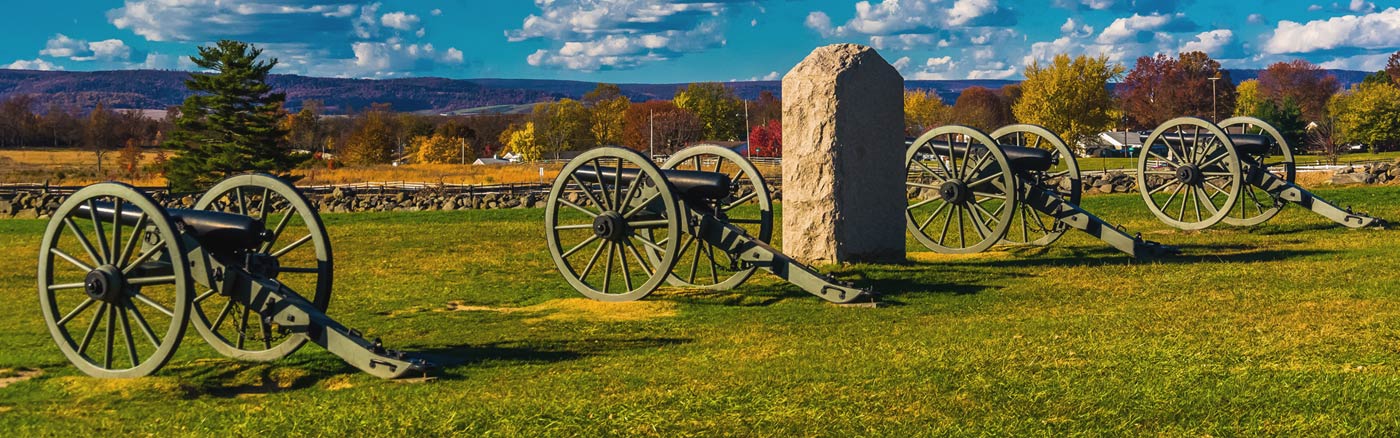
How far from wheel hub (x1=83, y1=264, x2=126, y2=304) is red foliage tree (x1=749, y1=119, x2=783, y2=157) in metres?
83.9

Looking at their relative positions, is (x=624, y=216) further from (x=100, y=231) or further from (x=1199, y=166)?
(x=1199, y=166)

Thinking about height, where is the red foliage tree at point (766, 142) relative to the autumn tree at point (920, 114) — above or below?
below

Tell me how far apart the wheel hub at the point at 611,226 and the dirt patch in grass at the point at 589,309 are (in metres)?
0.74

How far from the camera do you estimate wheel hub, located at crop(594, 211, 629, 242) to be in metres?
13.7

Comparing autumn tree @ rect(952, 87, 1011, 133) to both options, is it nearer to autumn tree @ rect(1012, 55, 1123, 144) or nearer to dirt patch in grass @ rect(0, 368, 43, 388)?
autumn tree @ rect(1012, 55, 1123, 144)

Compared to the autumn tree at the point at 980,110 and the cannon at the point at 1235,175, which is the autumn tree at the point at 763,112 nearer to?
the autumn tree at the point at 980,110

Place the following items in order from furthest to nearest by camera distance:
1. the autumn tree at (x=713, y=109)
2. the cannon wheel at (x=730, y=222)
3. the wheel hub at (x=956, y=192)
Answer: the autumn tree at (x=713, y=109)
the wheel hub at (x=956, y=192)
the cannon wheel at (x=730, y=222)

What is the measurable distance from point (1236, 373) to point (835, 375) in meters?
2.77

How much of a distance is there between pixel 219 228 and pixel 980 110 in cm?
9599

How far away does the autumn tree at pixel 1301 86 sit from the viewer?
115 m

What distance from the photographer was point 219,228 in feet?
31.4

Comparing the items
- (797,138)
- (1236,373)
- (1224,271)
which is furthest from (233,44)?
(1236,373)

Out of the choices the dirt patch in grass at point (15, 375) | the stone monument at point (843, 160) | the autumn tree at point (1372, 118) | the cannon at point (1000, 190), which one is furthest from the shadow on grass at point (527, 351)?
the autumn tree at point (1372, 118)

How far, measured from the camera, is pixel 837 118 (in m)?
16.7
